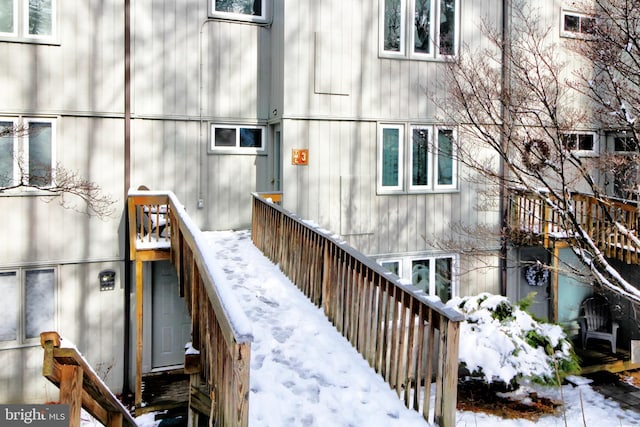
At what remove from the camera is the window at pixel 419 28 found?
30.2 ft


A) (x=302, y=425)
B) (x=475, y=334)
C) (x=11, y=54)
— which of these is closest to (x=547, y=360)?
(x=475, y=334)

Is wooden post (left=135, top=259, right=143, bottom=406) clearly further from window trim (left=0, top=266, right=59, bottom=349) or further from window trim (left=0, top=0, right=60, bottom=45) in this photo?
window trim (left=0, top=0, right=60, bottom=45)

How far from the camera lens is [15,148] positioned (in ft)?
25.3

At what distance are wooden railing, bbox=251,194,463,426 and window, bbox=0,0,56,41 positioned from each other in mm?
5029

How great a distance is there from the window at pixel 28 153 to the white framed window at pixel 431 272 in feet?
19.9

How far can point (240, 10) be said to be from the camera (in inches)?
353

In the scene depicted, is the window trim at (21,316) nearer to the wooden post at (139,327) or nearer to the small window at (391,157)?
the wooden post at (139,327)

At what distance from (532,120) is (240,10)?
18.8ft

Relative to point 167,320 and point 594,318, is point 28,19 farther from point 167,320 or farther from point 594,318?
point 594,318

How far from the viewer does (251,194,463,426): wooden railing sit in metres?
3.31

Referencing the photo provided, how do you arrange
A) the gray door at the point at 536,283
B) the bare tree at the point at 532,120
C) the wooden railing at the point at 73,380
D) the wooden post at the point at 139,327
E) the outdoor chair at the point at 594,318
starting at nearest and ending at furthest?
the wooden railing at the point at 73,380, the bare tree at the point at 532,120, the wooden post at the point at 139,327, the gray door at the point at 536,283, the outdoor chair at the point at 594,318

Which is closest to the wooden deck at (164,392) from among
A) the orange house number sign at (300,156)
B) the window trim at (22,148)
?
the window trim at (22,148)

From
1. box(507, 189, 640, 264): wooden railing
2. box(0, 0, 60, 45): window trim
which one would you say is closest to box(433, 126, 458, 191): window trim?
box(507, 189, 640, 264): wooden railing

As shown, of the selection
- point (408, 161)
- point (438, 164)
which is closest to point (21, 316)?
point (408, 161)
